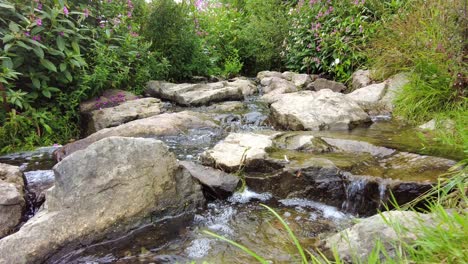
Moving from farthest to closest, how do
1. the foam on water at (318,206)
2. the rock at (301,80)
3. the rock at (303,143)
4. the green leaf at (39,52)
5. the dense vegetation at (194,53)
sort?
the rock at (301,80), the green leaf at (39,52), the dense vegetation at (194,53), the rock at (303,143), the foam on water at (318,206)

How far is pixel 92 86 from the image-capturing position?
205 inches

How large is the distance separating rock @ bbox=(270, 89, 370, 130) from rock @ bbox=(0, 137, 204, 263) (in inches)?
81.1

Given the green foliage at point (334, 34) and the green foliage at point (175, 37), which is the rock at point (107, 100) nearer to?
the green foliage at point (175, 37)

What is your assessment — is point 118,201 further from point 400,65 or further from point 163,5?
point 163,5

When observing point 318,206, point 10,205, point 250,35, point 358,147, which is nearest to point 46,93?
point 10,205

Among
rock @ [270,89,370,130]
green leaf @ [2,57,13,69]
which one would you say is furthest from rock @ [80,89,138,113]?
rock @ [270,89,370,130]

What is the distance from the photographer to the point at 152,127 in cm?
454

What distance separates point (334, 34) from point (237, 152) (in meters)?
4.61

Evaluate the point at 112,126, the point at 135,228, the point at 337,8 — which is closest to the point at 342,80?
the point at 337,8

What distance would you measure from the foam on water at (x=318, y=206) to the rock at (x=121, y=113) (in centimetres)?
291

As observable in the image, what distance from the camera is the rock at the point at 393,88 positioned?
493 cm

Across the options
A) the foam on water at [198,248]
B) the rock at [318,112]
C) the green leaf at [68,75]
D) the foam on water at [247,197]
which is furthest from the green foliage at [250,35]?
the foam on water at [198,248]

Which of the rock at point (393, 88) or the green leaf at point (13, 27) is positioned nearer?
the green leaf at point (13, 27)

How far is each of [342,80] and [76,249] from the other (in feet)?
18.8
